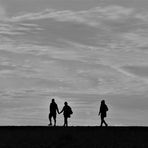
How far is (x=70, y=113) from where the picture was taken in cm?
4066
